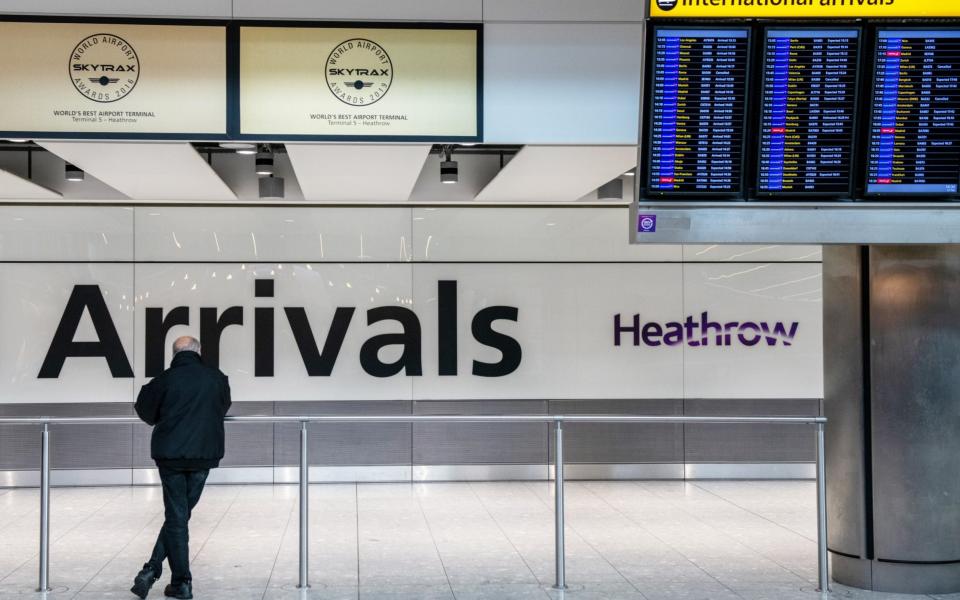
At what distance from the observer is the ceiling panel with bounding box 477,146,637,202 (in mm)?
7781

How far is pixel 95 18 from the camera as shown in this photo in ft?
22.0

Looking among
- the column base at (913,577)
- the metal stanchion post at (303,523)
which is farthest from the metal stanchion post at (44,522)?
the column base at (913,577)

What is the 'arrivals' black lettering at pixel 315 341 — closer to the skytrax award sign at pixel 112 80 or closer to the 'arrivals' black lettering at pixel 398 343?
the 'arrivals' black lettering at pixel 398 343

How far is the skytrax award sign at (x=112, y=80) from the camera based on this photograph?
668 centimetres

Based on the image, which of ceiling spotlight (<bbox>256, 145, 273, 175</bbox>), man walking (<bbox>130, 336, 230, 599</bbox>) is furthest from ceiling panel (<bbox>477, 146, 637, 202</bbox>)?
man walking (<bbox>130, 336, 230, 599</bbox>)

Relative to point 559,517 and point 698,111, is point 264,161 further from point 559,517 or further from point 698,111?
point 698,111

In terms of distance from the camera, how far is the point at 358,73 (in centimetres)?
688

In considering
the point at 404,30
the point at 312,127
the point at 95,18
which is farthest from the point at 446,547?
the point at 95,18

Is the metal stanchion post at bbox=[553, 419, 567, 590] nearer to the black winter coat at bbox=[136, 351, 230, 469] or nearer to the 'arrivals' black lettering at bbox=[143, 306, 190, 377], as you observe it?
the black winter coat at bbox=[136, 351, 230, 469]

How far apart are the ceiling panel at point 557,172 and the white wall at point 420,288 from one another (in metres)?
0.81

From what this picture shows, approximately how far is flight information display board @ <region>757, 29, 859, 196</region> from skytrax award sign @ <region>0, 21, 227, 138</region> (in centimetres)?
335

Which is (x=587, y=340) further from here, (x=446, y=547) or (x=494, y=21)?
(x=494, y=21)

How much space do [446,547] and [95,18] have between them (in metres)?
4.37

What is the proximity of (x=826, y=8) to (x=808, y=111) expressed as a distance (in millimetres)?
543
